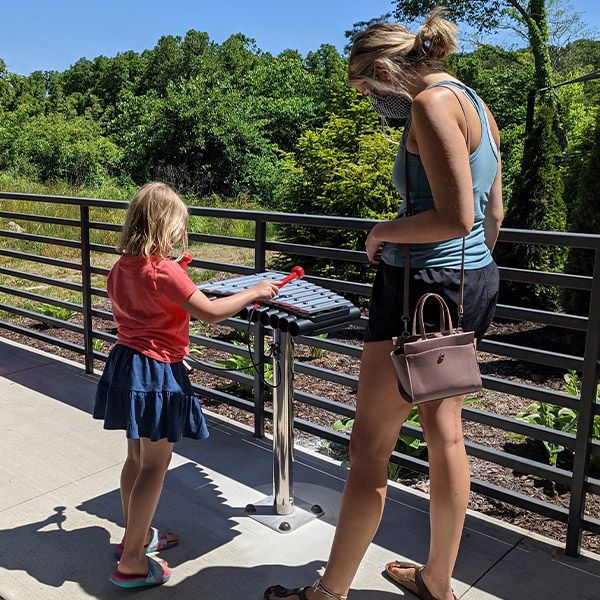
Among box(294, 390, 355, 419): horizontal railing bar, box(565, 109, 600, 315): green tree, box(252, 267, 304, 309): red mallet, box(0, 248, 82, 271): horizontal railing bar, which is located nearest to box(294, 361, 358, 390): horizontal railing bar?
box(294, 390, 355, 419): horizontal railing bar

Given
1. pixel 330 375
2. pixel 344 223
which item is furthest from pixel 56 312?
pixel 344 223

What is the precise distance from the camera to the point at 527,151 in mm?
8719

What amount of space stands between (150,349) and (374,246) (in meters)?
0.91

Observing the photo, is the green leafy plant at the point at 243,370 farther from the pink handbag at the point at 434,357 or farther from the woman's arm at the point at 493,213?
the pink handbag at the point at 434,357

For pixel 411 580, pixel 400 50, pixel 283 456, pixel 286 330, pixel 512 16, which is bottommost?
pixel 411 580

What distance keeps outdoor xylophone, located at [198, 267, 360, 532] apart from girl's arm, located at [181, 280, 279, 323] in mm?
88

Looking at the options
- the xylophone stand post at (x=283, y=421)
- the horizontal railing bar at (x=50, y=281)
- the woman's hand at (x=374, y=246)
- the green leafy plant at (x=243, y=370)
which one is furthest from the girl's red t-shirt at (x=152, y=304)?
the horizontal railing bar at (x=50, y=281)

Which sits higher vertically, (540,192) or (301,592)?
(540,192)

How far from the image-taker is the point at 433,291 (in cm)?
215

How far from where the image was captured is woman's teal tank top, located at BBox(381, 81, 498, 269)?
6.95 ft

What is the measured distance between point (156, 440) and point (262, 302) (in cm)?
64

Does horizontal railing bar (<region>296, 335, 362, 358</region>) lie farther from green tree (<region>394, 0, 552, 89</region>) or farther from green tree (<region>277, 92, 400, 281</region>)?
green tree (<region>394, 0, 552, 89</region>)

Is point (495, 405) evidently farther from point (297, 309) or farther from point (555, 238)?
point (297, 309)

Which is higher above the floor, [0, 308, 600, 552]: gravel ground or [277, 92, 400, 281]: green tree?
[277, 92, 400, 281]: green tree
